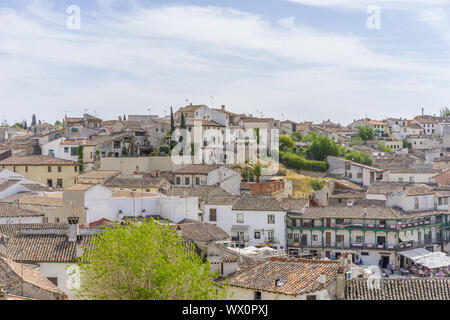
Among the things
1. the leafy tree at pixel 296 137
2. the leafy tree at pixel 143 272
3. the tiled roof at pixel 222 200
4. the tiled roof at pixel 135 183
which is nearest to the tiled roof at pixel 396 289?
the leafy tree at pixel 143 272

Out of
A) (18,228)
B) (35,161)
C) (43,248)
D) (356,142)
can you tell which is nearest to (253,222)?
(18,228)

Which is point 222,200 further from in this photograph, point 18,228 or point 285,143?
point 285,143

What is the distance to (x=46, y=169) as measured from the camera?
2518 inches

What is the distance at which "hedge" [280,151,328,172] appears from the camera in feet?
270

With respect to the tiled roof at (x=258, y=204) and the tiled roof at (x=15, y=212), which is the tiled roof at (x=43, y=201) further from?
the tiled roof at (x=258, y=204)

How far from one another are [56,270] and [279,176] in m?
48.2

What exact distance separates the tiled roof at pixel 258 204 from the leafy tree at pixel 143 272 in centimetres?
3039

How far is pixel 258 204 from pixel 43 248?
1014 inches

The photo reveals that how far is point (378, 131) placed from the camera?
126m

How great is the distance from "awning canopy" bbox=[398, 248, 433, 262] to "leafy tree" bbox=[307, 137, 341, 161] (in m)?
37.9

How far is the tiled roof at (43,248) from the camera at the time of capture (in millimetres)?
26562
